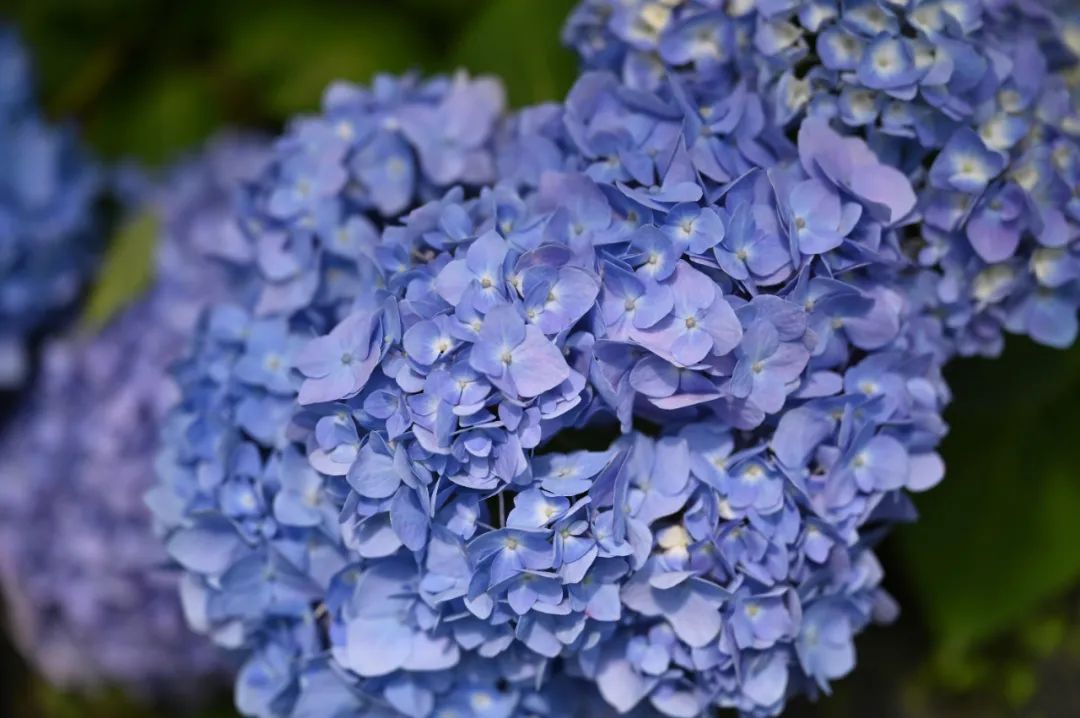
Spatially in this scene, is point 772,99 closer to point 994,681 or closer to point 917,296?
point 917,296

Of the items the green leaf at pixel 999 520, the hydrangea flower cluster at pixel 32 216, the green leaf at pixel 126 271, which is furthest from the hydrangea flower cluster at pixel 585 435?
the hydrangea flower cluster at pixel 32 216

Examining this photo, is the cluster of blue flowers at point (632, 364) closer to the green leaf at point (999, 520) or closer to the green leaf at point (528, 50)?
the green leaf at point (528, 50)

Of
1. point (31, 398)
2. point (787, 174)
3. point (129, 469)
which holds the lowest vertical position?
point (31, 398)

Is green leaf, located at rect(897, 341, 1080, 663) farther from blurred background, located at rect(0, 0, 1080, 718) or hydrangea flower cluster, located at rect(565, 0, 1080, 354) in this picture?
hydrangea flower cluster, located at rect(565, 0, 1080, 354)

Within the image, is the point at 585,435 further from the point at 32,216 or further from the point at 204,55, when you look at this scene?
the point at 204,55

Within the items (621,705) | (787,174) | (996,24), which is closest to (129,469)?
(621,705)

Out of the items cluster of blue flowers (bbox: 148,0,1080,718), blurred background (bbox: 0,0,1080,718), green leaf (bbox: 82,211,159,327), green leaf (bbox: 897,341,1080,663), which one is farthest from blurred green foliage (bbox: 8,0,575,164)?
green leaf (bbox: 897,341,1080,663)

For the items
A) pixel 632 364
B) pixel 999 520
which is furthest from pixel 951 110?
pixel 999 520
